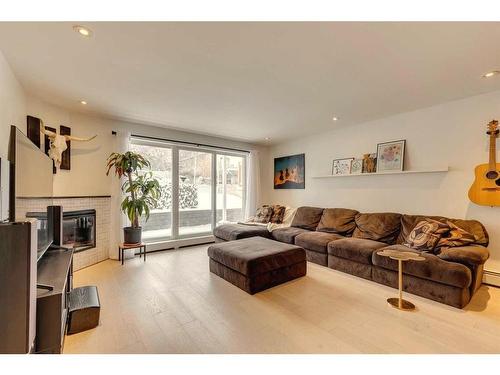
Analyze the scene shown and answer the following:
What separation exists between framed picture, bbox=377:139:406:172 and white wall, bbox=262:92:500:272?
81 millimetres

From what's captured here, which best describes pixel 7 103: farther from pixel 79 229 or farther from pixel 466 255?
pixel 466 255

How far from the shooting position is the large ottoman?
2.51 metres

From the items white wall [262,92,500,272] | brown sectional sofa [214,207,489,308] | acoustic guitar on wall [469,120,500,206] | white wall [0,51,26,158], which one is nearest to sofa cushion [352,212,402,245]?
brown sectional sofa [214,207,489,308]

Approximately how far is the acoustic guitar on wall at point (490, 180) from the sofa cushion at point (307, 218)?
85.3 inches

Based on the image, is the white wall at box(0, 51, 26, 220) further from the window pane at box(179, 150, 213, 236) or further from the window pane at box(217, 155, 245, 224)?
the window pane at box(217, 155, 245, 224)

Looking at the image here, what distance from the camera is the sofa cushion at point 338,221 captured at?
374 cm

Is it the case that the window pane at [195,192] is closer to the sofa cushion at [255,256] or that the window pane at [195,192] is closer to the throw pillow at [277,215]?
the throw pillow at [277,215]

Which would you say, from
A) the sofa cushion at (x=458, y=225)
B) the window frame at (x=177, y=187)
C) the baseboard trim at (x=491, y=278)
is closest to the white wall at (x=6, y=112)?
the window frame at (x=177, y=187)

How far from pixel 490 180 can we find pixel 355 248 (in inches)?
66.2

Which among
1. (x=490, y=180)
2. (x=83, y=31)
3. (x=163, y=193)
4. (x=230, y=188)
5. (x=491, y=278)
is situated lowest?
(x=491, y=278)

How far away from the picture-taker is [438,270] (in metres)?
2.24

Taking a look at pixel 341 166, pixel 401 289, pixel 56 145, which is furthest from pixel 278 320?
pixel 56 145
